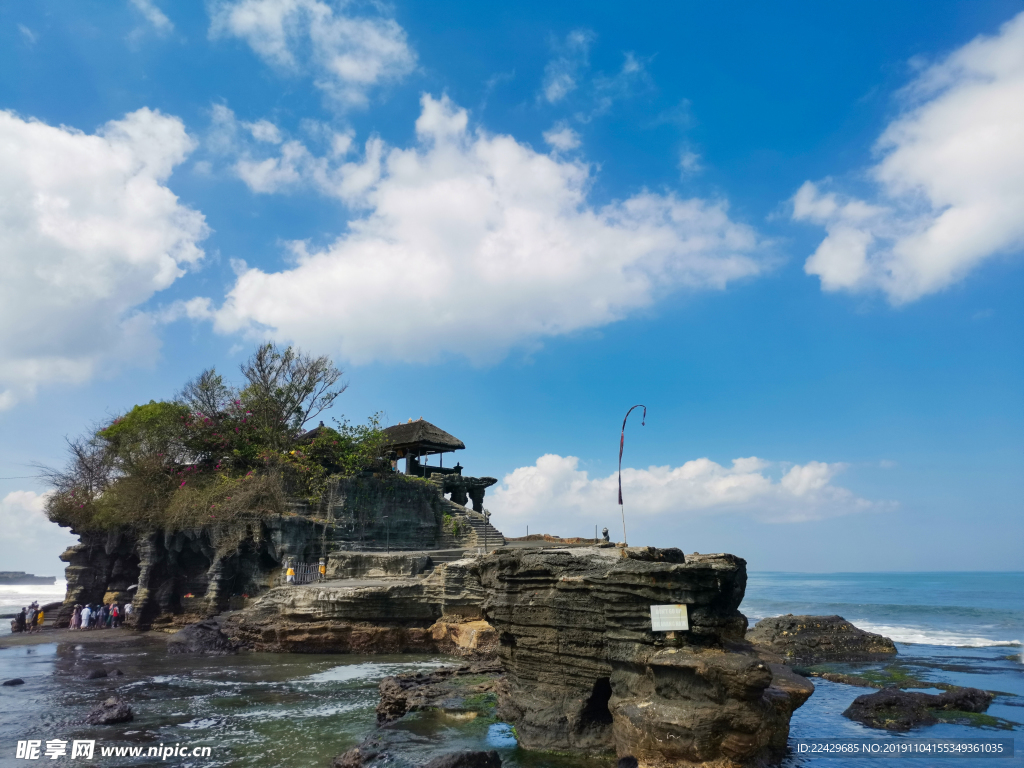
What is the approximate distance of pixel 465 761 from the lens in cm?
826

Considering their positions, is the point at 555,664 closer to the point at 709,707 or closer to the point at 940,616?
the point at 709,707

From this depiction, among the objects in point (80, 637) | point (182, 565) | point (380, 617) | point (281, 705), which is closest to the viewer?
point (281, 705)

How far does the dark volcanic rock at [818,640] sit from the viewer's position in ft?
66.7

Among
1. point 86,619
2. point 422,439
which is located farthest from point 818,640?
point 86,619

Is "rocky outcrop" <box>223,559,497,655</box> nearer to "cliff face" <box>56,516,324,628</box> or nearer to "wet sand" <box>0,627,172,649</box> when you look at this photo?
"cliff face" <box>56,516,324,628</box>

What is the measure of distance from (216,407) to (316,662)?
57.9 feet

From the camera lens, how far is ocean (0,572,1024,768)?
32.8ft

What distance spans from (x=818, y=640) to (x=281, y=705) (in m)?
17.7

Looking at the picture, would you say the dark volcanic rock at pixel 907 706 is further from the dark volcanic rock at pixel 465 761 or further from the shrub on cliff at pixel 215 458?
the shrub on cliff at pixel 215 458

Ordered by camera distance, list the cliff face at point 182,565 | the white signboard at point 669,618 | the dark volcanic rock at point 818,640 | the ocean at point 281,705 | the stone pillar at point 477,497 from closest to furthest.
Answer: the white signboard at point 669,618
the ocean at point 281,705
the dark volcanic rock at point 818,640
the cliff face at point 182,565
the stone pillar at point 477,497

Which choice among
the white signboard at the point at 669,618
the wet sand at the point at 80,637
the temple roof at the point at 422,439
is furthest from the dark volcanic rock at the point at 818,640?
the wet sand at the point at 80,637

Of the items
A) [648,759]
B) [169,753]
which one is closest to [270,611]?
[169,753]

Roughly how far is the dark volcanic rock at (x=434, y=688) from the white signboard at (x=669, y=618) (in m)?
4.21

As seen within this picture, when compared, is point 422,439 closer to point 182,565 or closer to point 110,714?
point 182,565
